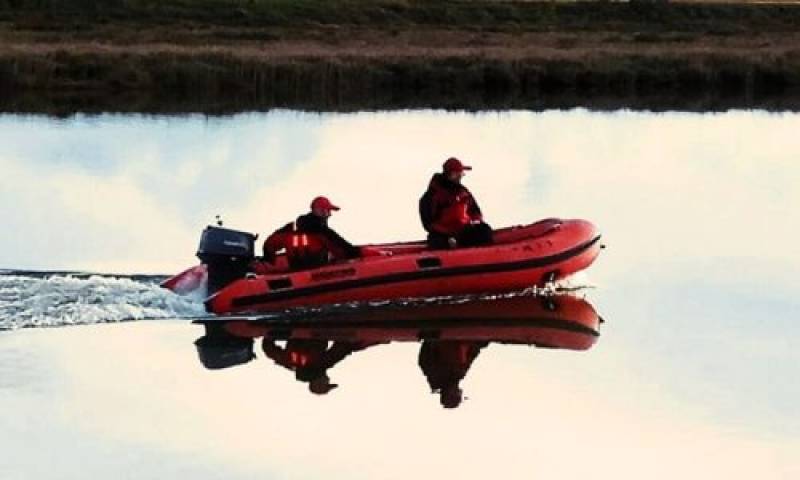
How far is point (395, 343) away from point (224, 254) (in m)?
1.64

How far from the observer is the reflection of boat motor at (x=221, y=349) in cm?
1166

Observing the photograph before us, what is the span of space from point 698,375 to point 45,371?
4123 mm

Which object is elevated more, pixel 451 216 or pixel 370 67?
pixel 451 216

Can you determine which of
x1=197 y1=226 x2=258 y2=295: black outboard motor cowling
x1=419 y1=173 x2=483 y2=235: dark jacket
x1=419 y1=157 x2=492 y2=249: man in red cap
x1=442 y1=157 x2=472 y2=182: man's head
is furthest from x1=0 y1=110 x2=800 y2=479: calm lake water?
x1=442 y1=157 x2=472 y2=182: man's head

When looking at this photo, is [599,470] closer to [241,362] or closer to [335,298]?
[241,362]

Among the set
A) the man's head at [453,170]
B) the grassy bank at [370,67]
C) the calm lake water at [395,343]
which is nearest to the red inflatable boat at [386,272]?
the calm lake water at [395,343]

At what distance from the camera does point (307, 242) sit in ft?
43.7

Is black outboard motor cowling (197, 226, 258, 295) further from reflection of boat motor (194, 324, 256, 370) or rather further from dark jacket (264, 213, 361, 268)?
reflection of boat motor (194, 324, 256, 370)

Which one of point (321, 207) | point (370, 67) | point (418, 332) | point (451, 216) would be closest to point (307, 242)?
point (321, 207)

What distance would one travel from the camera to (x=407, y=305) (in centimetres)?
1355

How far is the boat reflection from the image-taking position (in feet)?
38.6

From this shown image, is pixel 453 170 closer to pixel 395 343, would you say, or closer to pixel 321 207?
pixel 321 207

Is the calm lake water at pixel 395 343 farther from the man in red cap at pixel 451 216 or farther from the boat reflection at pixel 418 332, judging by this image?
the man in red cap at pixel 451 216

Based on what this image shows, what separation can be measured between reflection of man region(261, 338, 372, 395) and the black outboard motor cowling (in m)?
0.96
